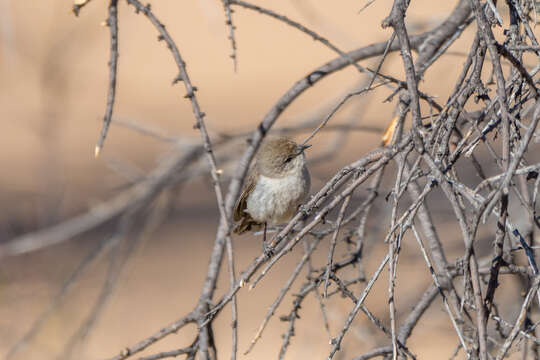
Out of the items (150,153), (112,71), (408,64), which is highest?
(150,153)

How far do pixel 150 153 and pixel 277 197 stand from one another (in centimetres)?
938

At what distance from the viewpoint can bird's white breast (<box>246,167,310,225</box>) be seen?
12.8 feet

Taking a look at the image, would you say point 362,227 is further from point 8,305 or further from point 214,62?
point 214,62

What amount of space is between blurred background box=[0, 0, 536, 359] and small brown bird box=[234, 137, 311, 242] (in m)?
0.44

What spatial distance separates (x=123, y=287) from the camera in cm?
959

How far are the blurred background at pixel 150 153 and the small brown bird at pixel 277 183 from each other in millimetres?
445

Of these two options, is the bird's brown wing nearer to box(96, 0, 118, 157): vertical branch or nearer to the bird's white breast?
the bird's white breast

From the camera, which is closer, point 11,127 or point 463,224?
point 463,224

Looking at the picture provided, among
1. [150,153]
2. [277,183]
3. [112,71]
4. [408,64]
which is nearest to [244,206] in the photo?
[277,183]

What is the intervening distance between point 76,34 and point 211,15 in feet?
5.62

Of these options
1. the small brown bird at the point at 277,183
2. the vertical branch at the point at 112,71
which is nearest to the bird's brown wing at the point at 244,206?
the small brown bird at the point at 277,183

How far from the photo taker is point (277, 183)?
156 inches

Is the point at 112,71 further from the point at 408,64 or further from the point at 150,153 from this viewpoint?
the point at 150,153

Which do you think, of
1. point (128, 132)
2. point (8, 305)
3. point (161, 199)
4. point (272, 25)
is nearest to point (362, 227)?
point (161, 199)
